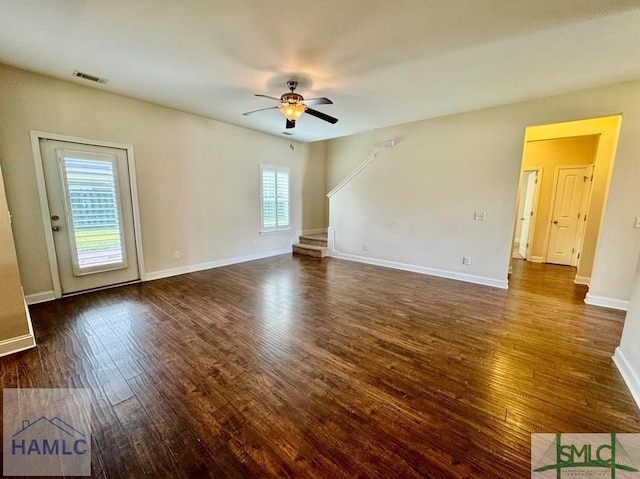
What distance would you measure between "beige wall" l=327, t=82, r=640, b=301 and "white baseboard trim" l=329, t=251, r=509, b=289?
0.07 metres

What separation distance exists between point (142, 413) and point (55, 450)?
0.40 m

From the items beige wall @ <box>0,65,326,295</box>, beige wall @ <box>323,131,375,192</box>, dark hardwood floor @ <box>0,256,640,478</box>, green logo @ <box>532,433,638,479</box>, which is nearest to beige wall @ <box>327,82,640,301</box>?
dark hardwood floor @ <box>0,256,640,478</box>

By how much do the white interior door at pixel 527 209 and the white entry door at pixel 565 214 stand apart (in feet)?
1.39

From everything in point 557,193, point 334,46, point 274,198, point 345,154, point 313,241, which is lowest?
point 313,241

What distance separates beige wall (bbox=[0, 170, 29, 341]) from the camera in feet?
7.19

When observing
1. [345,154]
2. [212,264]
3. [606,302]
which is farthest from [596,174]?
[212,264]

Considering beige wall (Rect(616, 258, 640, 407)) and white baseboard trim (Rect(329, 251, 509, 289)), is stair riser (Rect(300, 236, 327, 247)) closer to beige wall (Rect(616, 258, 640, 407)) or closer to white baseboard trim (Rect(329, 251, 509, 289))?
white baseboard trim (Rect(329, 251, 509, 289))

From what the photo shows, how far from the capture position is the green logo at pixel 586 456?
134cm

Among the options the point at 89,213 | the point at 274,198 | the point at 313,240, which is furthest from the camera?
the point at 313,240

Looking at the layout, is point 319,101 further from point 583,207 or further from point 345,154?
point 583,207

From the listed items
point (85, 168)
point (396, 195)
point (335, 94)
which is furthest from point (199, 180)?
point (396, 195)

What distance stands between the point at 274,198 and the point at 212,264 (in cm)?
212

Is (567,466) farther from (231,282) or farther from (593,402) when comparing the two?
(231,282)

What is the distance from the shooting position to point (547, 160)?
222 inches
